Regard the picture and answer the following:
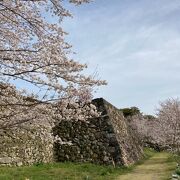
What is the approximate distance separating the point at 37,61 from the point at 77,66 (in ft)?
2.43

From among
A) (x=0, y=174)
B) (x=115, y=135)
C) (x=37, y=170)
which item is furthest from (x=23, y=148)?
(x=115, y=135)

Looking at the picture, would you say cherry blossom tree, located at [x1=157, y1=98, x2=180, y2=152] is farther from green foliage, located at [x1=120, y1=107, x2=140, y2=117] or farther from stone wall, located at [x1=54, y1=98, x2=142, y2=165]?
green foliage, located at [x1=120, y1=107, x2=140, y2=117]

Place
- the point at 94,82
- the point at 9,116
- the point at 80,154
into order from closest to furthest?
A: the point at 9,116 < the point at 94,82 < the point at 80,154

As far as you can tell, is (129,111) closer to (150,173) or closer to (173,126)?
(173,126)

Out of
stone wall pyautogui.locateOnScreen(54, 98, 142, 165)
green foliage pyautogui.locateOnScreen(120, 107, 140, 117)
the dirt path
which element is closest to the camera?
the dirt path

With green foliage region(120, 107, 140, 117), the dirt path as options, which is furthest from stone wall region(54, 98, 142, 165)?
green foliage region(120, 107, 140, 117)

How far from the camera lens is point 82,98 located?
7703 millimetres

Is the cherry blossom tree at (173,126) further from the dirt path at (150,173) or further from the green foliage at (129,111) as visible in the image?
the green foliage at (129,111)

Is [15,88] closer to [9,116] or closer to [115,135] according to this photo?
[9,116]

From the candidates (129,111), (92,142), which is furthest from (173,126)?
(129,111)

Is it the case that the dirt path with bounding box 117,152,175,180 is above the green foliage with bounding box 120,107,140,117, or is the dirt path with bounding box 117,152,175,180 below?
below

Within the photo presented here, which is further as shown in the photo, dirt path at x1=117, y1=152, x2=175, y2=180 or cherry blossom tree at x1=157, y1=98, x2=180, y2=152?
cherry blossom tree at x1=157, y1=98, x2=180, y2=152

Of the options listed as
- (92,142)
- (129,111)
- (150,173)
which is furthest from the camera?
(129,111)

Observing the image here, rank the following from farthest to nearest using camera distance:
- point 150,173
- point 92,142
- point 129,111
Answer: point 129,111, point 92,142, point 150,173
